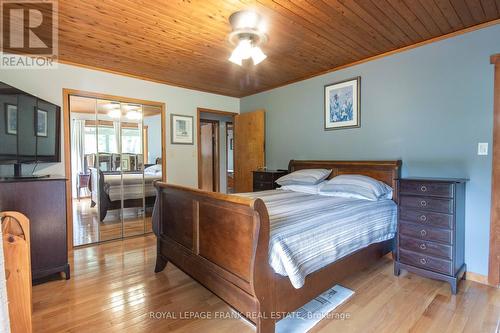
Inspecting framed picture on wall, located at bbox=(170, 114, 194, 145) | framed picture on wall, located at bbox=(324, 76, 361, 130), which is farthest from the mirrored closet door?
framed picture on wall, located at bbox=(324, 76, 361, 130)

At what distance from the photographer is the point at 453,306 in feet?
6.39

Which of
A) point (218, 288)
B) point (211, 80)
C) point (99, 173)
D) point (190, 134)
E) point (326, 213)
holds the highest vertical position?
point (211, 80)

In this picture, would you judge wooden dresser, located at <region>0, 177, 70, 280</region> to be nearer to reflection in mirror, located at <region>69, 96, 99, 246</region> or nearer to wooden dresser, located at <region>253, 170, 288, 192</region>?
reflection in mirror, located at <region>69, 96, 99, 246</region>

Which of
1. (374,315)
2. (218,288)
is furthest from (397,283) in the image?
(218,288)

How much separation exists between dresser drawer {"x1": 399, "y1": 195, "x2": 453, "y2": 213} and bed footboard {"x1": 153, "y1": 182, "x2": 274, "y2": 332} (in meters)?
1.65

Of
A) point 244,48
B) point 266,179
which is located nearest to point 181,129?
point 266,179

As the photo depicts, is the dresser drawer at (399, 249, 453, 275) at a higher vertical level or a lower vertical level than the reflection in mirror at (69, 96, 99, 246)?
lower

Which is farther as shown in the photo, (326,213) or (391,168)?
(391,168)

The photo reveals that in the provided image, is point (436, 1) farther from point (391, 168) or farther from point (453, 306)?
point (453, 306)

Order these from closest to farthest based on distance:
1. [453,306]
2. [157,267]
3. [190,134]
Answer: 1. [453,306]
2. [157,267]
3. [190,134]

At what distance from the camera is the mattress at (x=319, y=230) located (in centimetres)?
152

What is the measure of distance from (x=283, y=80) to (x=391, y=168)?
2.06m

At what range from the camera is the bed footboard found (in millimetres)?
1432

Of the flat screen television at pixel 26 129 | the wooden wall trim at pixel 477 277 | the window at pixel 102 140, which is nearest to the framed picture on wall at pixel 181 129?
the window at pixel 102 140
